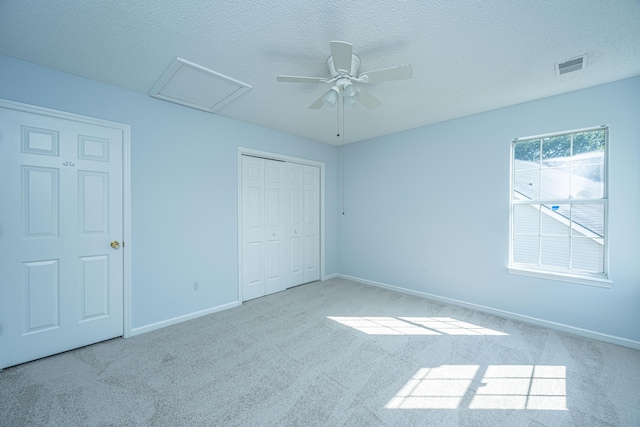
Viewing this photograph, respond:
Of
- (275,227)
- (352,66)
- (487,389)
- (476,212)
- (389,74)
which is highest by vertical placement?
(352,66)

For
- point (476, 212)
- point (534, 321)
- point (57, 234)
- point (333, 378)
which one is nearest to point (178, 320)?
point (57, 234)

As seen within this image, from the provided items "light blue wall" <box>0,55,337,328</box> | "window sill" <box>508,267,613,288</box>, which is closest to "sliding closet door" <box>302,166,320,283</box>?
"light blue wall" <box>0,55,337,328</box>

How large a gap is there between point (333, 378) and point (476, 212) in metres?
2.72

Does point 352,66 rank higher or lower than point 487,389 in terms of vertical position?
higher

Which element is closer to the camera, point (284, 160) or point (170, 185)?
point (170, 185)

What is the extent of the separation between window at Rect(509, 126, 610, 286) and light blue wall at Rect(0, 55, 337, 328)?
3571 millimetres

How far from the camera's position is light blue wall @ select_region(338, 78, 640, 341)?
2.46m

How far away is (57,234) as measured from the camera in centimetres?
230

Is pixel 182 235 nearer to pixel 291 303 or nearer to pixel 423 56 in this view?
pixel 291 303

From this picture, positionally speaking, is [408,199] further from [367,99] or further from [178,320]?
[178,320]

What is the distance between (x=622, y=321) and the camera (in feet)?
8.04

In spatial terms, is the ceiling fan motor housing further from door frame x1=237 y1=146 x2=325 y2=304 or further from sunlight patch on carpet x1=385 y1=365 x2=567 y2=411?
sunlight patch on carpet x1=385 y1=365 x2=567 y2=411

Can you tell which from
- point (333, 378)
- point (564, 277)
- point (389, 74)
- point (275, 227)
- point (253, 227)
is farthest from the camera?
point (275, 227)

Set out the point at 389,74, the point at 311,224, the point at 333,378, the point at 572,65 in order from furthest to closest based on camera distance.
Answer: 1. the point at 311,224
2. the point at 572,65
3. the point at 333,378
4. the point at 389,74
